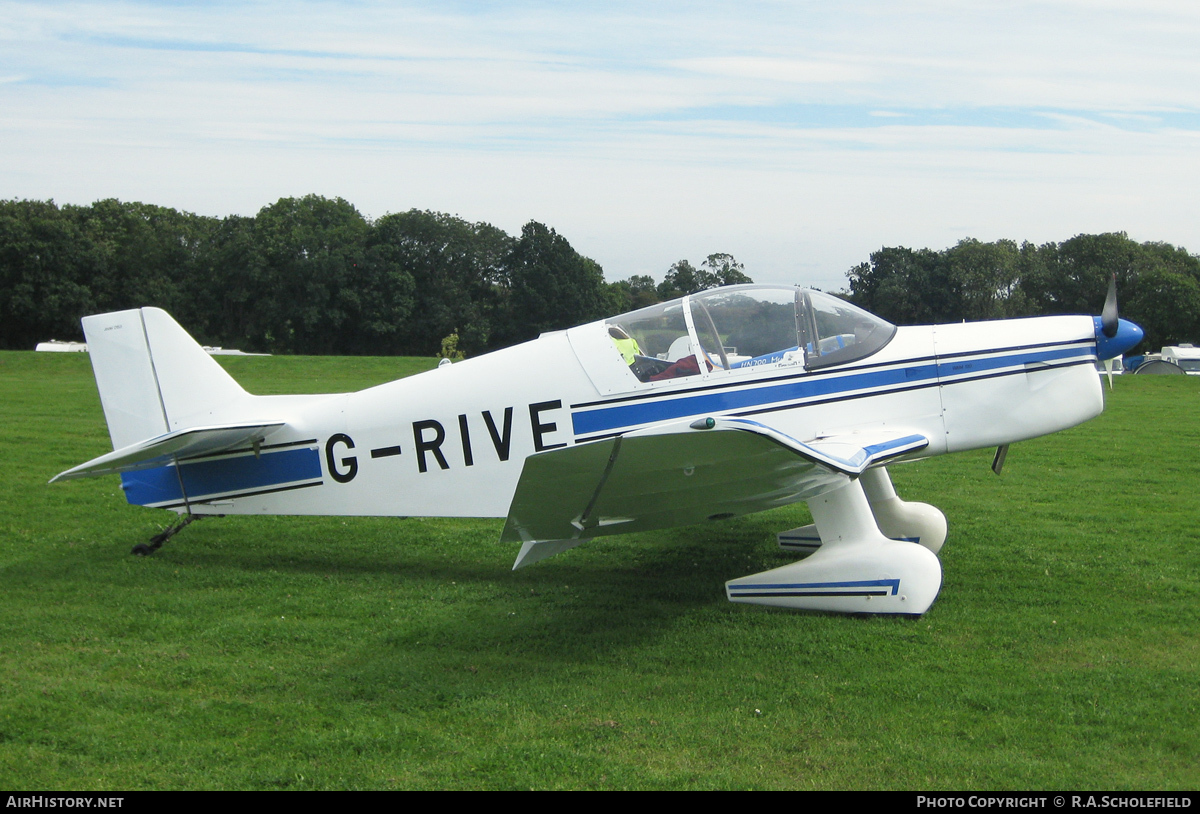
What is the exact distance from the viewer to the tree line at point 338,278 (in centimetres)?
4609

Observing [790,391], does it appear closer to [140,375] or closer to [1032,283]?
[140,375]

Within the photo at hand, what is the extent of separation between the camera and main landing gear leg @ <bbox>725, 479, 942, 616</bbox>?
5652 millimetres

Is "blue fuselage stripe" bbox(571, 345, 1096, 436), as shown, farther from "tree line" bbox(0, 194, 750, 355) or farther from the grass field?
"tree line" bbox(0, 194, 750, 355)

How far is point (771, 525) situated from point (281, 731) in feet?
17.4

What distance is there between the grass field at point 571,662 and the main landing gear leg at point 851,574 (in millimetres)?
124

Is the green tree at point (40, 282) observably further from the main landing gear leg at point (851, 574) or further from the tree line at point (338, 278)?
the main landing gear leg at point (851, 574)

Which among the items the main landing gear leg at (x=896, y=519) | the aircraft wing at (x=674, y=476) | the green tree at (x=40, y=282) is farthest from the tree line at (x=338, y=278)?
the aircraft wing at (x=674, y=476)

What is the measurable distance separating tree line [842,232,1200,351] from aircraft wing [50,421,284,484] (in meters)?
25.9

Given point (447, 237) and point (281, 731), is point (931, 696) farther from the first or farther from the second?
point (447, 237)

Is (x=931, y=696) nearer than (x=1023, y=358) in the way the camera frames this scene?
Yes

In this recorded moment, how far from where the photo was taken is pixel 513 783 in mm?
3645

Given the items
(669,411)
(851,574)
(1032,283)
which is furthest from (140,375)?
(1032,283)

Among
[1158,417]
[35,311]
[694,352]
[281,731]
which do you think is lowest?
[1158,417]

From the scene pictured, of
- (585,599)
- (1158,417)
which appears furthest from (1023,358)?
(1158,417)
